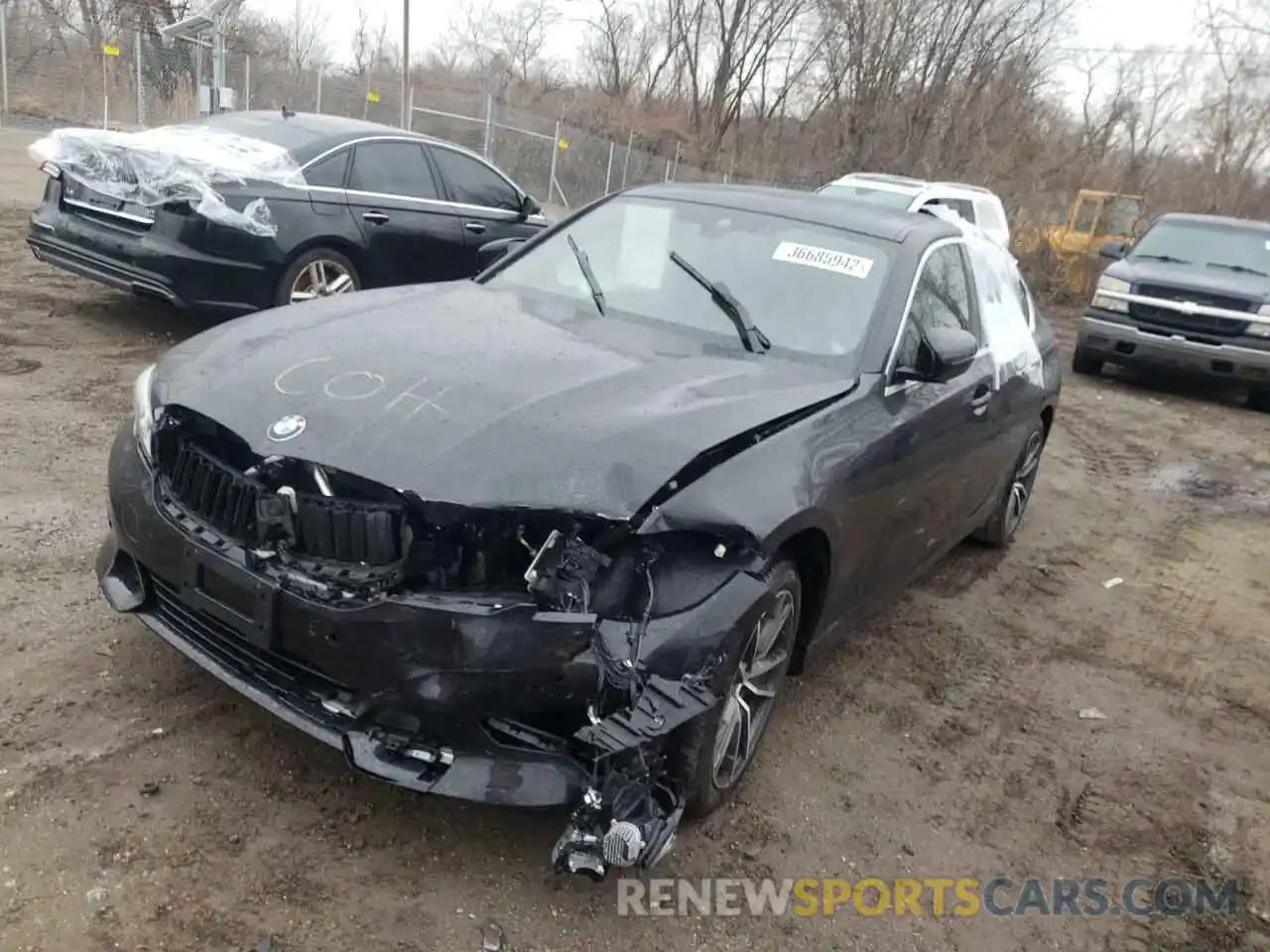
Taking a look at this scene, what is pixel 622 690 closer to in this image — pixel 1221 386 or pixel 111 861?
pixel 111 861

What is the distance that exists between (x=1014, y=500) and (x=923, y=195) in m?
6.64

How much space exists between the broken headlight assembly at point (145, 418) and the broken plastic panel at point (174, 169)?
3698 millimetres

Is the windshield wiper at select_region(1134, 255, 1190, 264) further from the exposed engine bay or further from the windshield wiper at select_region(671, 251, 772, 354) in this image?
the exposed engine bay

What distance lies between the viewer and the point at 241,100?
23609mm

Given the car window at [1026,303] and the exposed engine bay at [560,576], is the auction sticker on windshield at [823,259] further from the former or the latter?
the car window at [1026,303]

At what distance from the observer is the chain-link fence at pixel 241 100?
22.7 m

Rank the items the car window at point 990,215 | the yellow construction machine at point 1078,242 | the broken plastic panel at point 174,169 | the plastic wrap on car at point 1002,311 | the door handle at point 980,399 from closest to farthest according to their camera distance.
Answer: the door handle at point 980,399
the plastic wrap on car at point 1002,311
the broken plastic panel at point 174,169
the car window at point 990,215
the yellow construction machine at point 1078,242

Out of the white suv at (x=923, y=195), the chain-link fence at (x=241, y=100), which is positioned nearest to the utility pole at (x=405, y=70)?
the chain-link fence at (x=241, y=100)

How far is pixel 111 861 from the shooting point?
2555 millimetres

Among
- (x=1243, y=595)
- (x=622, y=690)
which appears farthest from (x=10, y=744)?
(x=1243, y=595)

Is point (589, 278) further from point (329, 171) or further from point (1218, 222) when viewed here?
point (1218, 222)

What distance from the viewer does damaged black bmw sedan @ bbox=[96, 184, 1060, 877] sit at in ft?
8.23

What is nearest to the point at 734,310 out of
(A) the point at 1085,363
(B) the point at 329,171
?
(B) the point at 329,171

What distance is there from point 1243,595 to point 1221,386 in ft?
24.6
